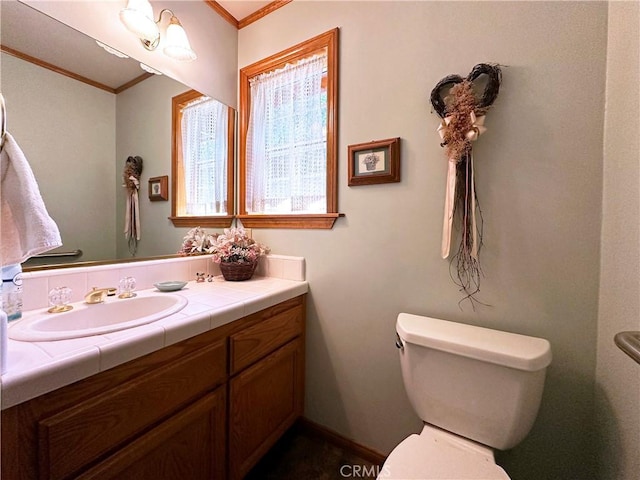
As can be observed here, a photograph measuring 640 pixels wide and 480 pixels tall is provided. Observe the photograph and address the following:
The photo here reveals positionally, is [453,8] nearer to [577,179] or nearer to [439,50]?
[439,50]

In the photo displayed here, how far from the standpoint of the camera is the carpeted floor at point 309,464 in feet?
3.95

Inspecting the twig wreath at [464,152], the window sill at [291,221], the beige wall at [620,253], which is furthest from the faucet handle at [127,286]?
the beige wall at [620,253]

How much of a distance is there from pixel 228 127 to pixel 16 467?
170 cm

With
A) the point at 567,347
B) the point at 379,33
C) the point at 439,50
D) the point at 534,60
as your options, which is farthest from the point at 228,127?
the point at 567,347

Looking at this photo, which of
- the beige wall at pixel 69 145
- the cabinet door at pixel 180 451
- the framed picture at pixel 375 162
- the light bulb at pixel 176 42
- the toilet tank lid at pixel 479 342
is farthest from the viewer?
the light bulb at pixel 176 42

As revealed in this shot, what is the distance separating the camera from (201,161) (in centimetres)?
159

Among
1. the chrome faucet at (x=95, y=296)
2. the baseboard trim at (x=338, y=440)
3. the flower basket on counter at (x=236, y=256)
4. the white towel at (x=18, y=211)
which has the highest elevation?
the white towel at (x=18, y=211)

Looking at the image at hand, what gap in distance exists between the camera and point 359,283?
4.26 feet

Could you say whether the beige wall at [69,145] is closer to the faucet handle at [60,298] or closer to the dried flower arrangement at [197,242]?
the faucet handle at [60,298]

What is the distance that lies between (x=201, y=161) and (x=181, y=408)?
1.33m

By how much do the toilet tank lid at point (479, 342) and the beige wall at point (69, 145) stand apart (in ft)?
4.58

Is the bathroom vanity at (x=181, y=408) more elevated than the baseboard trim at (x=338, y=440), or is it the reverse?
the bathroom vanity at (x=181, y=408)

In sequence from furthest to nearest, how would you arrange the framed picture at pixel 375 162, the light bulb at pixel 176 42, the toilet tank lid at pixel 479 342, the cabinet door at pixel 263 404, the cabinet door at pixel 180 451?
Result: the light bulb at pixel 176 42
the framed picture at pixel 375 162
the cabinet door at pixel 263 404
the toilet tank lid at pixel 479 342
the cabinet door at pixel 180 451

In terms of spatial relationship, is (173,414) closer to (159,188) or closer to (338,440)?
(338,440)
